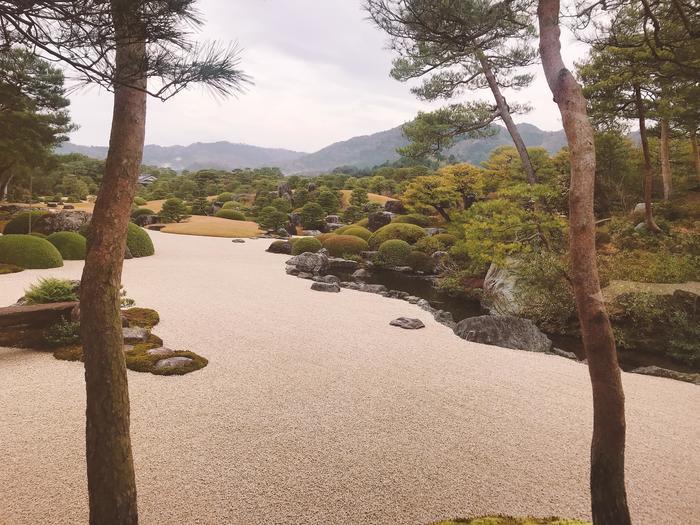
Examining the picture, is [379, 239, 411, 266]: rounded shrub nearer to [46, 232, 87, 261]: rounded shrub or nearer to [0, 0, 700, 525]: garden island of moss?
[0, 0, 700, 525]: garden island of moss

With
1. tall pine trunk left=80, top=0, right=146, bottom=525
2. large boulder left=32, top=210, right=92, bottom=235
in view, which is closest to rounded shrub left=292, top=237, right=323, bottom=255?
large boulder left=32, top=210, right=92, bottom=235

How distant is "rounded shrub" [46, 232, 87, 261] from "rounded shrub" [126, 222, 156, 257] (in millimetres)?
1521

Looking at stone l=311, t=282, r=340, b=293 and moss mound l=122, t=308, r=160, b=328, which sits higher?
stone l=311, t=282, r=340, b=293

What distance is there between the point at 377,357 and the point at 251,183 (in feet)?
146

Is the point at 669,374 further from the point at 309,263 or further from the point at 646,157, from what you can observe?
the point at 309,263

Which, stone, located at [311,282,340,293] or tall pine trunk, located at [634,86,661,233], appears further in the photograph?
tall pine trunk, located at [634,86,661,233]

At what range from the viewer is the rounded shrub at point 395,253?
17203 millimetres

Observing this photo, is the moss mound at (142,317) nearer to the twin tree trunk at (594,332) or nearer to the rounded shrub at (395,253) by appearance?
the twin tree trunk at (594,332)

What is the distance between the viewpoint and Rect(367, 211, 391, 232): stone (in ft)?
79.5

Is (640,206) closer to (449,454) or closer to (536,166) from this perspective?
(536,166)

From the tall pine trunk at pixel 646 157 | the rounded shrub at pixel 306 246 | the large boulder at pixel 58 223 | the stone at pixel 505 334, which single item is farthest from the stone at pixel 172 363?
the rounded shrub at pixel 306 246

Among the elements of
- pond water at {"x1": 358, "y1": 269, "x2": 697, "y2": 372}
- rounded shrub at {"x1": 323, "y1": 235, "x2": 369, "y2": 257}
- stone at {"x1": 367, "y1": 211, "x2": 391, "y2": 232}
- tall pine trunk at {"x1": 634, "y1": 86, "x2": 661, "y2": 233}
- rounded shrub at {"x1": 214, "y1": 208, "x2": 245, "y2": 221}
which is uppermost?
tall pine trunk at {"x1": 634, "y1": 86, "x2": 661, "y2": 233}

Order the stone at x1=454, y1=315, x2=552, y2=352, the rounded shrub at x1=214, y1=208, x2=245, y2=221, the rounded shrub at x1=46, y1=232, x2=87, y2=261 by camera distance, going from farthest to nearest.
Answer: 1. the rounded shrub at x1=214, y1=208, x2=245, y2=221
2. the rounded shrub at x1=46, y1=232, x2=87, y2=261
3. the stone at x1=454, y1=315, x2=552, y2=352

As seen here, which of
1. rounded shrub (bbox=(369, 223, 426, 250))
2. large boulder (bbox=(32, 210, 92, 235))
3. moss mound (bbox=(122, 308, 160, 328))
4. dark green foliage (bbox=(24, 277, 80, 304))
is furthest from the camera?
rounded shrub (bbox=(369, 223, 426, 250))
